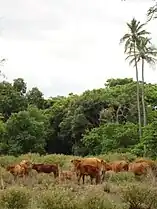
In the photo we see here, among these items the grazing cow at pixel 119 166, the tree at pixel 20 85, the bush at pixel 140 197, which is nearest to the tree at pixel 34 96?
the tree at pixel 20 85

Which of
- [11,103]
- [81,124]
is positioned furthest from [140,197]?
Answer: [11,103]

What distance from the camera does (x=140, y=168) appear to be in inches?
1137

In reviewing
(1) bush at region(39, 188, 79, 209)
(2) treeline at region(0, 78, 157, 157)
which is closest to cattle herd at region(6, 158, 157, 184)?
(1) bush at region(39, 188, 79, 209)

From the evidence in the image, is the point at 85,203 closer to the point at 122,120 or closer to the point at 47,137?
the point at 122,120

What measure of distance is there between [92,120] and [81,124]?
2.60 metres

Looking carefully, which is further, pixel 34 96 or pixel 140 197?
pixel 34 96

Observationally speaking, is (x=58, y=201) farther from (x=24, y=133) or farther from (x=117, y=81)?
(x=117, y=81)

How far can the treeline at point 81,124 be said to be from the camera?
56175mm

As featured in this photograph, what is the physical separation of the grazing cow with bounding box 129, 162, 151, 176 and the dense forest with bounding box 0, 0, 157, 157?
665 inches

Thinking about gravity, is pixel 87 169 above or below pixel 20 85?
below

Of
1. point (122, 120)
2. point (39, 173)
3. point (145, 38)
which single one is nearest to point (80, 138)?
point (122, 120)

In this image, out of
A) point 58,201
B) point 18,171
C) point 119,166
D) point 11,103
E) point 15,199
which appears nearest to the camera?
point 58,201

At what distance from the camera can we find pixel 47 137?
232 feet

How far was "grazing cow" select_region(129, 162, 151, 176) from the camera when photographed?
28688 millimetres
